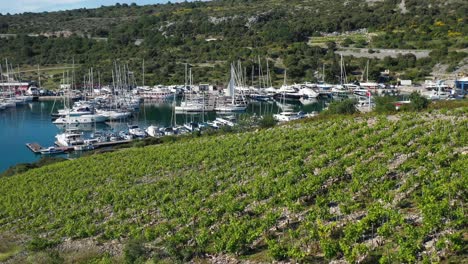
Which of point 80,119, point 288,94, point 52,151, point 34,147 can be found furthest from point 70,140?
point 288,94

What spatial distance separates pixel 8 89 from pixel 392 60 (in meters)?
75.7

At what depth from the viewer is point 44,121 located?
285 feet

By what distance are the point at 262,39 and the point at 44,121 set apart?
65100mm

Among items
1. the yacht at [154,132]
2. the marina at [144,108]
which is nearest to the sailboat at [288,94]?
the marina at [144,108]

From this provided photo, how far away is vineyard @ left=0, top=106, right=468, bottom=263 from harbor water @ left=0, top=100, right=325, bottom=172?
110ft

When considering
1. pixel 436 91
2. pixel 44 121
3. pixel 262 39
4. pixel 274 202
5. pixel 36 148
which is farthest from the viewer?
pixel 262 39

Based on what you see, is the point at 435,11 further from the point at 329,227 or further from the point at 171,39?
the point at 329,227

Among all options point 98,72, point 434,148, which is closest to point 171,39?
point 98,72

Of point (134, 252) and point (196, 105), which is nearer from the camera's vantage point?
point (134, 252)

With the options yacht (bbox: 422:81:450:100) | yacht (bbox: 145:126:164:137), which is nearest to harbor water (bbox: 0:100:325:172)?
yacht (bbox: 145:126:164:137)

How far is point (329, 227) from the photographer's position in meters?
17.1

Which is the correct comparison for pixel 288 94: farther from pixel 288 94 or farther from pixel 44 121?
pixel 44 121

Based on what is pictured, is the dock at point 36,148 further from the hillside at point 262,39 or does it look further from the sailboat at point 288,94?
the hillside at point 262,39

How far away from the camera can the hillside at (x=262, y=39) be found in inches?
4392
